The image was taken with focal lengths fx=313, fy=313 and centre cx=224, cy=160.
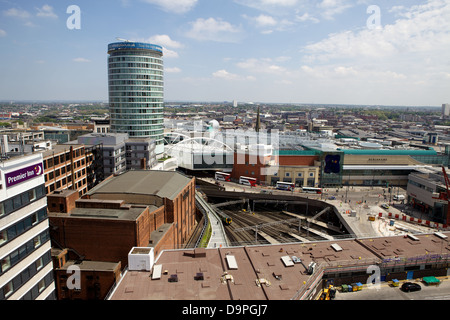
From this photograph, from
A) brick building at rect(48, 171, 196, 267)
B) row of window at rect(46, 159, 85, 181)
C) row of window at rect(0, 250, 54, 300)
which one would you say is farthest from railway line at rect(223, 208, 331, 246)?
row of window at rect(0, 250, 54, 300)

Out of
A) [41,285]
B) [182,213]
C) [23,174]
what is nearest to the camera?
[23,174]

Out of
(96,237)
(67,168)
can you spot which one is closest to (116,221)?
(96,237)

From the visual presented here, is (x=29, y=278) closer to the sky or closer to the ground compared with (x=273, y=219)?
closer to the sky

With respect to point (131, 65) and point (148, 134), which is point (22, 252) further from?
point (131, 65)

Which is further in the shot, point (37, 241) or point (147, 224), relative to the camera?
point (147, 224)

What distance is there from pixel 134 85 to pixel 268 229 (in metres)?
53.9

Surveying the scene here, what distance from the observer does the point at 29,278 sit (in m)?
16.8

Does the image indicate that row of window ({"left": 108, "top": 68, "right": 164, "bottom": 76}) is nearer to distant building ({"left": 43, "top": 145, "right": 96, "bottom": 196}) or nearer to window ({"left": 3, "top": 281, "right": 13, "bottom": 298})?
distant building ({"left": 43, "top": 145, "right": 96, "bottom": 196})

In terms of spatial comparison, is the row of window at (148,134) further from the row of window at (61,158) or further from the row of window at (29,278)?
the row of window at (29,278)

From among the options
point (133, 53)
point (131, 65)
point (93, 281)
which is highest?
point (133, 53)

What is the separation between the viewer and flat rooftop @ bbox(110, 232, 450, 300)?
2152cm

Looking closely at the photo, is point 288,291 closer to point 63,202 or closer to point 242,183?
point 63,202

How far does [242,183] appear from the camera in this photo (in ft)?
232
